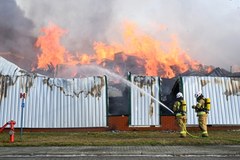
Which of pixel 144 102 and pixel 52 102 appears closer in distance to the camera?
pixel 52 102

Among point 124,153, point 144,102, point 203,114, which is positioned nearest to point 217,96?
point 144,102

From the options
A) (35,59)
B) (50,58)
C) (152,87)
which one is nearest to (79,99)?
(152,87)

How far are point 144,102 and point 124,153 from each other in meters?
9.12

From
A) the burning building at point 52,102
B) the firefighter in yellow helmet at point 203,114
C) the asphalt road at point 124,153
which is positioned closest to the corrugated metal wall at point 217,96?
the firefighter in yellow helmet at point 203,114

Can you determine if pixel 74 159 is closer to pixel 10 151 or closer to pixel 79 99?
pixel 10 151

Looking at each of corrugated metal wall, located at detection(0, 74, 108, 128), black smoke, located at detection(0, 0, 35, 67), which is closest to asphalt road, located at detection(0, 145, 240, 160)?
corrugated metal wall, located at detection(0, 74, 108, 128)

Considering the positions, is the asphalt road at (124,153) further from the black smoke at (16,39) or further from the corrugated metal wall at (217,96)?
the black smoke at (16,39)

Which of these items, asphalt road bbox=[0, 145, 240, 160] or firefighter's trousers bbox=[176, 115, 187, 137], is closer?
asphalt road bbox=[0, 145, 240, 160]

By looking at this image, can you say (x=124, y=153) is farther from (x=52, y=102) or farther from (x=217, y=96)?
(x=217, y=96)

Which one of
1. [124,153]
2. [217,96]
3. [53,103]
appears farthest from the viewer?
[217,96]

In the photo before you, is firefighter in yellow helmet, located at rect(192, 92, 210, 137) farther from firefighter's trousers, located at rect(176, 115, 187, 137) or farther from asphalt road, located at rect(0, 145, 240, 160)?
asphalt road, located at rect(0, 145, 240, 160)

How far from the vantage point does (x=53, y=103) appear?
Answer: 19156 millimetres

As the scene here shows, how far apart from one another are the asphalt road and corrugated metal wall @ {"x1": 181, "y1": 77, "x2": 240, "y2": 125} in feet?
26.6

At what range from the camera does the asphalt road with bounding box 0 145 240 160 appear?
988cm
